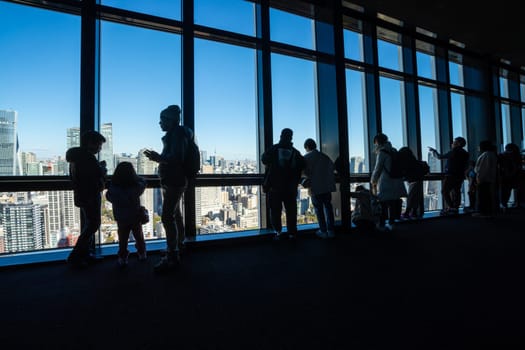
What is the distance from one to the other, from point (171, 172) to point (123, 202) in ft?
2.46

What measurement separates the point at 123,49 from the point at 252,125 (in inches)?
79.9

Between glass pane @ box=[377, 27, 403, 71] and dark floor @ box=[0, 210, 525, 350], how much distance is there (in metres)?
4.15

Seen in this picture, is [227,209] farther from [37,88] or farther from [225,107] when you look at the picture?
[37,88]

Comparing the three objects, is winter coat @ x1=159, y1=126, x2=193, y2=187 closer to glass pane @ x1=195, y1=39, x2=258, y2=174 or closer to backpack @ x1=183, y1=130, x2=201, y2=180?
backpack @ x1=183, y1=130, x2=201, y2=180

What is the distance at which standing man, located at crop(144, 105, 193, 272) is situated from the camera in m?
2.77

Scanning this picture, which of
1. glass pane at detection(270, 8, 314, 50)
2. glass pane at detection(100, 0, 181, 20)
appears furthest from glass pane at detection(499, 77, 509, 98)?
glass pane at detection(100, 0, 181, 20)

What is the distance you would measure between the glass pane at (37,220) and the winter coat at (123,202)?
685mm

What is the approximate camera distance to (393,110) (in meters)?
6.17

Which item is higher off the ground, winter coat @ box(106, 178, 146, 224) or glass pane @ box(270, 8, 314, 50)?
glass pane @ box(270, 8, 314, 50)

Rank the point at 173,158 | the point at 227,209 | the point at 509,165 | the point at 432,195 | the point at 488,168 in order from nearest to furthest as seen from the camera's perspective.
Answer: the point at 173,158 → the point at 227,209 → the point at 488,168 → the point at 509,165 → the point at 432,195

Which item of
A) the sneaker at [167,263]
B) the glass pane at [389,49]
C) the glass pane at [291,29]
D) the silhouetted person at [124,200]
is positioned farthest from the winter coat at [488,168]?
the silhouetted person at [124,200]

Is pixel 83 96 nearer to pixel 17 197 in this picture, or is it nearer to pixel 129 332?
pixel 17 197

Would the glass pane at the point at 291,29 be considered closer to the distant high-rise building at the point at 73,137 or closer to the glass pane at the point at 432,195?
the distant high-rise building at the point at 73,137

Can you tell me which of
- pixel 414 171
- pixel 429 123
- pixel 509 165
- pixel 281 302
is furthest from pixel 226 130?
pixel 509 165
